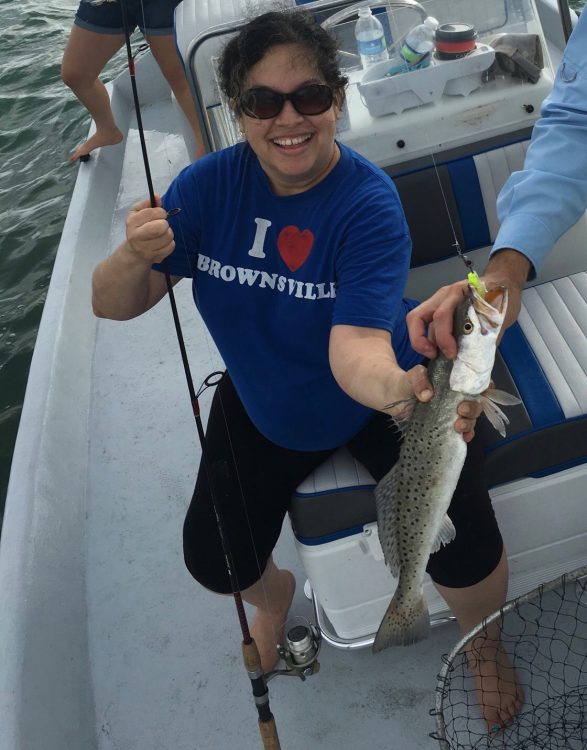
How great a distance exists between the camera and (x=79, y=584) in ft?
9.72

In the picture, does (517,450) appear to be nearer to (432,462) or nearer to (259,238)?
(432,462)

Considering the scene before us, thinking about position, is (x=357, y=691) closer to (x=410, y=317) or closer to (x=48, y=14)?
(x=410, y=317)

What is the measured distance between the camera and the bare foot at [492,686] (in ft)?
7.75

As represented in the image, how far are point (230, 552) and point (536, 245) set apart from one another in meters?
1.19

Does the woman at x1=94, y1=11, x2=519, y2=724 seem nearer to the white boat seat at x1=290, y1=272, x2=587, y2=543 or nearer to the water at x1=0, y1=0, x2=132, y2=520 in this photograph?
the white boat seat at x1=290, y1=272, x2=587, y2=543

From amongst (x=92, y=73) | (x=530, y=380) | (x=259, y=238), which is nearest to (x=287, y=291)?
(x=259, y=238)

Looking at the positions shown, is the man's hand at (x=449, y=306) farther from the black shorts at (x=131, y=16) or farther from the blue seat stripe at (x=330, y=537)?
the black shorts at (x=131, y=16)

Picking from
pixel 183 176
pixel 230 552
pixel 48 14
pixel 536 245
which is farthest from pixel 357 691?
pixel 48 14

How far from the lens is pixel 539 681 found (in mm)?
2469

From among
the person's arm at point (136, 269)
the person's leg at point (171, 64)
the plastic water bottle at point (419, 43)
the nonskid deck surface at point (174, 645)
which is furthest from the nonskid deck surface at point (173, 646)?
the person's leg at point (171, 64)

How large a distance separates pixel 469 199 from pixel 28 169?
544 cm

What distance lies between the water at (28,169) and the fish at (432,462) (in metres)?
2.89

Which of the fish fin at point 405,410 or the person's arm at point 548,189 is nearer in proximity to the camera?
the fish fin at point 405,410

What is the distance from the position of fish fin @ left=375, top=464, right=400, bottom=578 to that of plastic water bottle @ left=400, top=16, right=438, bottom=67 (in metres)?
1.78
